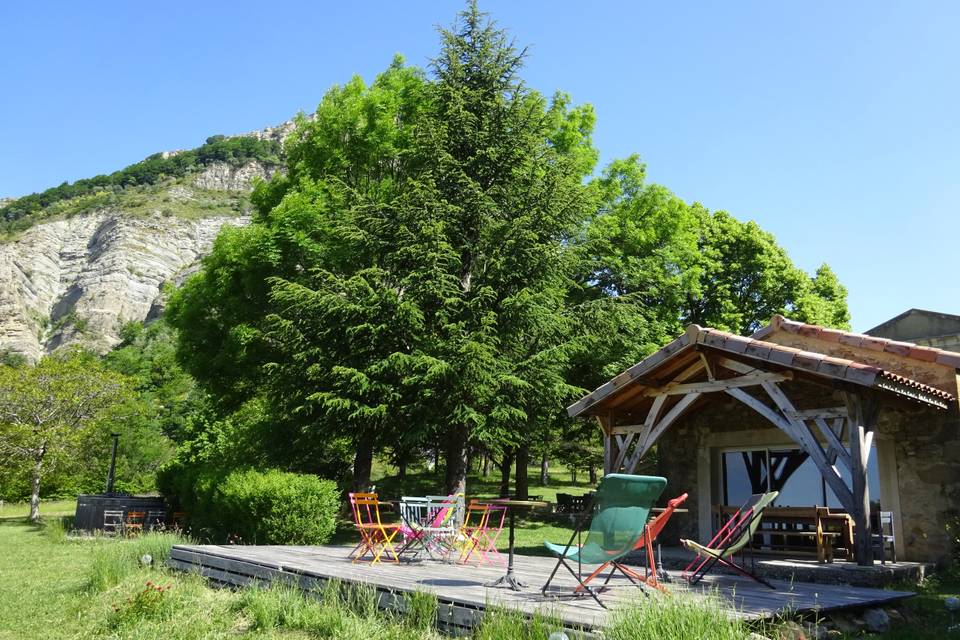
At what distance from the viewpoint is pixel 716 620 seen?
4.02m

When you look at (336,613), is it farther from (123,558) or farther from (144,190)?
(144,190)

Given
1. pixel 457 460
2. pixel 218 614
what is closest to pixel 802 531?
pixel 457 460

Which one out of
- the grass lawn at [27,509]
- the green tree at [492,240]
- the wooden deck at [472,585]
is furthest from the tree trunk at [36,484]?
the wooden deck at [472,585]

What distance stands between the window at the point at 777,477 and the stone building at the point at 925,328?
18.9 m

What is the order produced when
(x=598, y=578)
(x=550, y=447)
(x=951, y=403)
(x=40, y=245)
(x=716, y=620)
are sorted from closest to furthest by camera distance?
(x=716, y=620), (x=598, y=578), (x=951, y=403), (x=550, y=447), (x=40, y=245)

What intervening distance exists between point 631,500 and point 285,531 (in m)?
8.03

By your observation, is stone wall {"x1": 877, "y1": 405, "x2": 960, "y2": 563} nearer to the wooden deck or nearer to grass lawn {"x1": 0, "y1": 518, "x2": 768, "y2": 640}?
the wooden deck

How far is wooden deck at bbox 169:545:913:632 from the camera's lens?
17.4 ft

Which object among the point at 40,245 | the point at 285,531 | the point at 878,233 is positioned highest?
the point at 40,245

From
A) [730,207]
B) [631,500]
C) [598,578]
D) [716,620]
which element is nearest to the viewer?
[716,620]

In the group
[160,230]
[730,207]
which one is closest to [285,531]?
[730,207]

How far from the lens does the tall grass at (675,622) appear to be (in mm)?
3883

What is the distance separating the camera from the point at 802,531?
11172 millimetres

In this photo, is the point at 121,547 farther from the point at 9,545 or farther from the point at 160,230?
the point at 160,230
